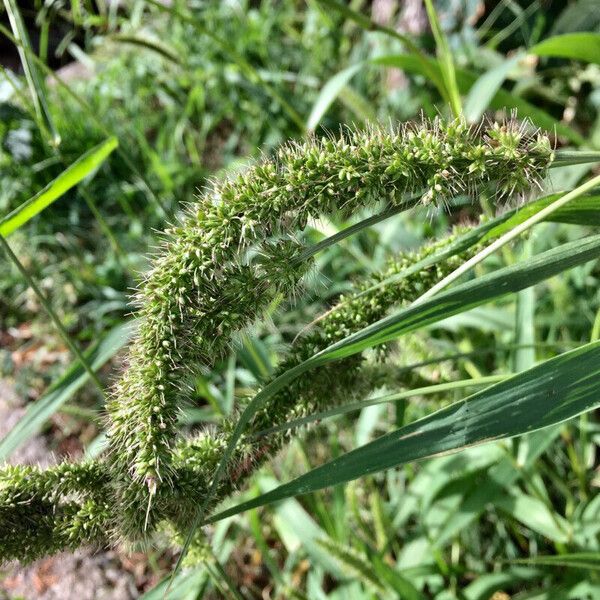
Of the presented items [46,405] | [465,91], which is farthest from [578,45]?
[46,405]

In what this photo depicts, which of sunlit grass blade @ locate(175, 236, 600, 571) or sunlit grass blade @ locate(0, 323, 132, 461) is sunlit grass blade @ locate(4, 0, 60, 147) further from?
sunlit grass blade @ locate(175, 236, 600, 571)

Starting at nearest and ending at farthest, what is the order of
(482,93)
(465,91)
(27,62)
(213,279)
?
(213,279), (27,62), (482,93), (465,91)

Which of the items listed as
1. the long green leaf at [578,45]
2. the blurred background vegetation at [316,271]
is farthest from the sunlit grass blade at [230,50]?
the long green leaf at [578,45]

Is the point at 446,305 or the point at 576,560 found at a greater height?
the point at 446,305

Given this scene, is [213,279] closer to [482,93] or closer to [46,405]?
[46,405]

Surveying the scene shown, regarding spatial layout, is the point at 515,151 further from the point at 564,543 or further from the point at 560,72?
the point at 560,72

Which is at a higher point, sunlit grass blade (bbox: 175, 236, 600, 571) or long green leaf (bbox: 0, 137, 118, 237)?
long green leaf (bbox: 0, 137, 118, 237)

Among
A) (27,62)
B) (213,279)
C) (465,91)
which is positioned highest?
(27,62)

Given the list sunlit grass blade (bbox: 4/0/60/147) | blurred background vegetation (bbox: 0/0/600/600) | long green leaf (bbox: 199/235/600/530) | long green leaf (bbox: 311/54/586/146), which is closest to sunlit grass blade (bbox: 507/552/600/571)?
blurred background vegetation (bbox: 0/0/600/600)
